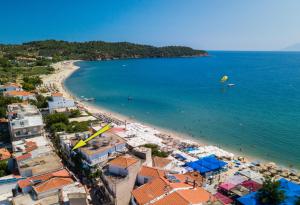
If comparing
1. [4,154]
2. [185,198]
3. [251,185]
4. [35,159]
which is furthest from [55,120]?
[251,185]

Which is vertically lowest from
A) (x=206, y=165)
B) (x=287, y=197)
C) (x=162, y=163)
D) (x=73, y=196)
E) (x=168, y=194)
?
(x=206, y=165)

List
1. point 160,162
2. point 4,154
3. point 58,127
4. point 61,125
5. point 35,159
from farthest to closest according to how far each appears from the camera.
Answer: point 61,125 → point 58,127 → point 4,154 → point 160,162 → point 35,159

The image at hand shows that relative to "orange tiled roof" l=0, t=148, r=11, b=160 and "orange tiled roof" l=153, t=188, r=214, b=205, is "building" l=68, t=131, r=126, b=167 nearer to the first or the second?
"orange tiled roof" l=0, t=148, r=11, b=160

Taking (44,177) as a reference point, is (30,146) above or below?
above

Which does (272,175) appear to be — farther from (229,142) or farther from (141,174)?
(141,174)

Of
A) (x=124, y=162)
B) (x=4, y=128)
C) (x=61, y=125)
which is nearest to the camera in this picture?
(x=124, y=162)

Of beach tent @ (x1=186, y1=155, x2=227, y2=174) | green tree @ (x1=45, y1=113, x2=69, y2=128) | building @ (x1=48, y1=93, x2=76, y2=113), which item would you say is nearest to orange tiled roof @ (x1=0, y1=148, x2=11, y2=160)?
green tree @ (x1=45, y1=113, x2=69, y2=128)

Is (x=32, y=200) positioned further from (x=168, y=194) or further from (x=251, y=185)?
(x=251, y=185)
